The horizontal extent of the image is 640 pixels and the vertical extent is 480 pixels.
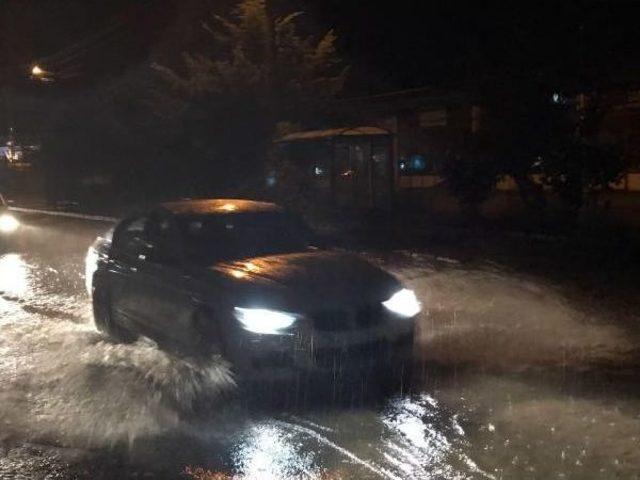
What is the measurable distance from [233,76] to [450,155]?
27.4 feet

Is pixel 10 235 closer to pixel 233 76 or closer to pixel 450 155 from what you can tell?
pixel 233 76

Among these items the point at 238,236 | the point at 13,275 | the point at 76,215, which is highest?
the point at 238,236

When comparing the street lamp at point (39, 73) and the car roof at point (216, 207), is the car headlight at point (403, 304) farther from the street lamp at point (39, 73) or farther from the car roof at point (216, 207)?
the street lamp at point (39, 73)

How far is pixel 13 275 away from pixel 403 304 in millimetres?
8990

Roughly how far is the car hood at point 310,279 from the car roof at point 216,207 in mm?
874

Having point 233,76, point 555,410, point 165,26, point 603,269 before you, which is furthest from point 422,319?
point 165,26

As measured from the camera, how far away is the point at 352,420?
6195mm

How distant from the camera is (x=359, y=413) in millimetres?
6355

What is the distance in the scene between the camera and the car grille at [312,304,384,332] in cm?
657

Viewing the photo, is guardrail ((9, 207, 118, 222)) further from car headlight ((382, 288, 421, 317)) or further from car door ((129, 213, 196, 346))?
car headlight ((382, 288, 421, 317))

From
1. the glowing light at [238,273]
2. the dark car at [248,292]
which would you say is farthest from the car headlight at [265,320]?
the glowing light at [238,273]

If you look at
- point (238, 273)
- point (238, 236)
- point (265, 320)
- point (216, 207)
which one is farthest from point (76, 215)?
point (265, 320)

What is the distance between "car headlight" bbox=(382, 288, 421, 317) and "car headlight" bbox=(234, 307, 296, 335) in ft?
Answer: 2.84

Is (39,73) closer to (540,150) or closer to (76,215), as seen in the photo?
(76,215)
